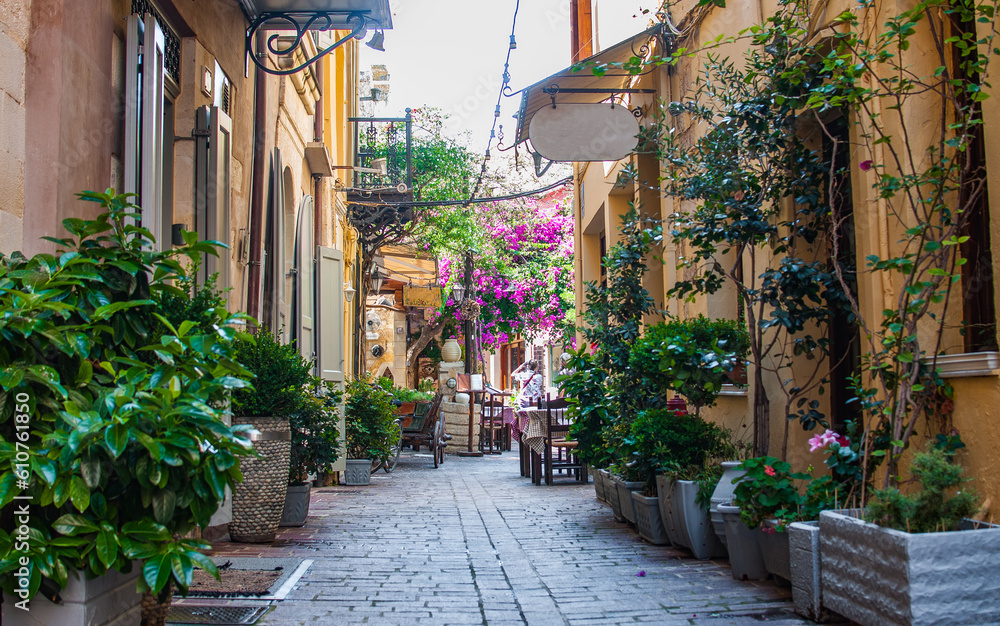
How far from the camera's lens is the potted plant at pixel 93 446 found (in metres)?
2.49

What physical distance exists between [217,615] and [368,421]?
641 centimetres

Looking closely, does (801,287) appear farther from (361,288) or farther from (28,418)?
(361,288)

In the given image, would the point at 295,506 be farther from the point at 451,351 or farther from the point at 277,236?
the point at 451,351

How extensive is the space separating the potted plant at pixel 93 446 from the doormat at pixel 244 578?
1315mm

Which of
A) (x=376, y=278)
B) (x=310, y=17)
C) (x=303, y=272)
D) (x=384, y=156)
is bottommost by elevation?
(x=303, y=272)

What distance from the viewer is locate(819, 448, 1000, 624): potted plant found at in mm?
2900

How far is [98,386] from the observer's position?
2732mm

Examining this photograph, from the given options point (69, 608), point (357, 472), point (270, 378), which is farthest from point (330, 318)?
point (69, 608)

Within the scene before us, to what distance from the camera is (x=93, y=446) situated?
2.53 meters

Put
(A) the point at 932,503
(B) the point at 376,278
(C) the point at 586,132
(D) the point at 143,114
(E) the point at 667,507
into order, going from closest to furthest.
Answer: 1. (A) the point at 932,503
2. (D) the point at 143,114
3. (E) the point at 667,507
4. (C) the point at 586,132
5. (B) the point at 376,278

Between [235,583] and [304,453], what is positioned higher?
[304,453]

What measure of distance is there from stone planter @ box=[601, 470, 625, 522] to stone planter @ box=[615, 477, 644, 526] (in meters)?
0.05

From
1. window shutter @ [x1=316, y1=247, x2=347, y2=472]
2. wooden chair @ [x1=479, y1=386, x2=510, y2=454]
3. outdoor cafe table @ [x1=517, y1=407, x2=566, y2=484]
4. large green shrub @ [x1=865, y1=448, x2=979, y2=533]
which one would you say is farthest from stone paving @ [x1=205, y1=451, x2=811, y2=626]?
wooden chair @ [x1=479, y1=386, x2=510, y2=454]

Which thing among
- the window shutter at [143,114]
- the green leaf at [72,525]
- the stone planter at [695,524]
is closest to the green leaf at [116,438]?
the green leaf at [72,525]
